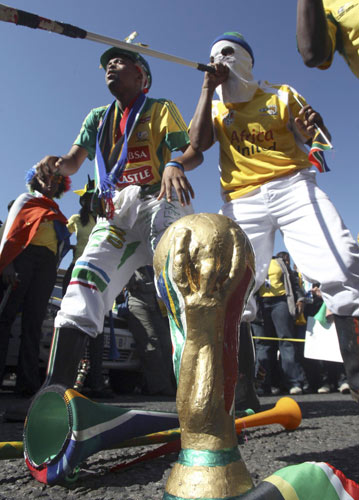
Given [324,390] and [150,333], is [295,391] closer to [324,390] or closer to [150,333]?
[324,390]

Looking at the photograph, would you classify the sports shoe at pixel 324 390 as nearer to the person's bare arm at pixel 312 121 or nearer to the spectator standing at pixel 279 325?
the spectator standing at pixel 279 325

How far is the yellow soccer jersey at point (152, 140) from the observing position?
7.22 feet

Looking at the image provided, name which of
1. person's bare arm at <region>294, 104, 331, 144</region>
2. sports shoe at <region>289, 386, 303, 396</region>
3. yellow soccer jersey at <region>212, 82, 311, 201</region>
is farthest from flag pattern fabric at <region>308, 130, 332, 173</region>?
sports shoe at <region>289, 386, 303, 396</region>

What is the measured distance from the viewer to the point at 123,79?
231cm

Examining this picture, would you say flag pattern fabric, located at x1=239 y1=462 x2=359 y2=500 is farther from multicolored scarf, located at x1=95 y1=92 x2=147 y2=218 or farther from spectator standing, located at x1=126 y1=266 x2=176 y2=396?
spectator standing, located at x1=126 y1=266 x2=176 y2=396

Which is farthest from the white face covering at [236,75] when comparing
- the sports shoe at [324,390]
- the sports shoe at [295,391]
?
the sports shoe at [324,390]

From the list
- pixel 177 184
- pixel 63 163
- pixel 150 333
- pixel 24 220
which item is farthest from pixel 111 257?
pixel 150 333

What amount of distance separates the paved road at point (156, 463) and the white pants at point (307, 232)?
555 millimetres

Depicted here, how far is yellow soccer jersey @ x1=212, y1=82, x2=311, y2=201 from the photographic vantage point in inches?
83.2

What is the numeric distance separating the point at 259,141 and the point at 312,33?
69 centimetres

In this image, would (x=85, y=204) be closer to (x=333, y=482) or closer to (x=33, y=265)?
(x=33, y=265)

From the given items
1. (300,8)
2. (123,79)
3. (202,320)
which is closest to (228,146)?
(123,79)

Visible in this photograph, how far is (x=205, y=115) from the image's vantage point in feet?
7.07

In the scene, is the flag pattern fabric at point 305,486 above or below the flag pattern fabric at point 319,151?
below
